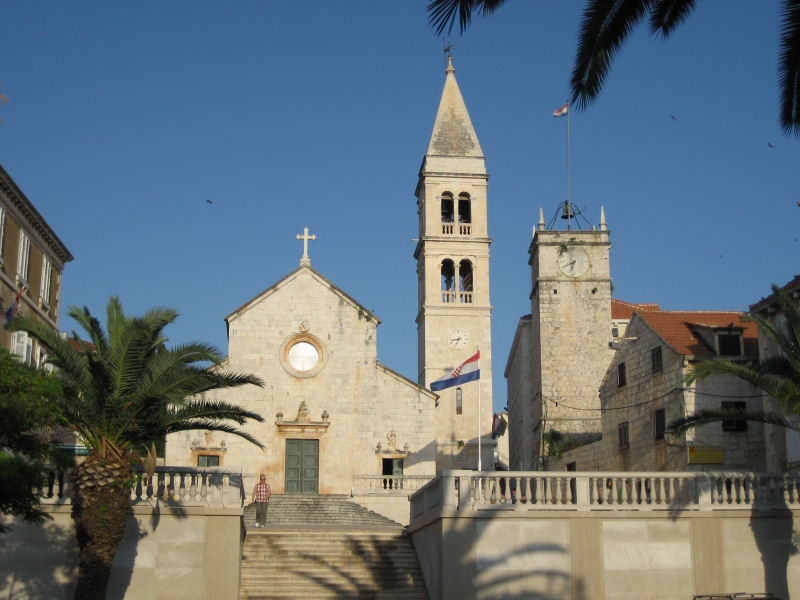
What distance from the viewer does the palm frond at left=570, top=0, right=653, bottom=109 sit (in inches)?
406

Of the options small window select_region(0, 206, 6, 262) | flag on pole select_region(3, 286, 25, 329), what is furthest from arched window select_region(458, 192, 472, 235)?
small window select_region(0, 206, 6, 262)

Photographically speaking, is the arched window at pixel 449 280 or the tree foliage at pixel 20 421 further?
the arched window at pixel 449 280

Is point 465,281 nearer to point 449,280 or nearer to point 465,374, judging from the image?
point 449,280

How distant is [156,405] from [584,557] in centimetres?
983

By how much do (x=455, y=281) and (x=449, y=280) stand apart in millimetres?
1733

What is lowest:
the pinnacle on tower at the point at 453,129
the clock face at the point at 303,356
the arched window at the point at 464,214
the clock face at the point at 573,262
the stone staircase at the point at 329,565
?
the stone staircase at the point at 329,565

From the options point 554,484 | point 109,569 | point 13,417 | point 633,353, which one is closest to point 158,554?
point 109,569

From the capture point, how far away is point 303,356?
39.4m

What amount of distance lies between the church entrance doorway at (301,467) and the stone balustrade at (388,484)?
5.71 ft

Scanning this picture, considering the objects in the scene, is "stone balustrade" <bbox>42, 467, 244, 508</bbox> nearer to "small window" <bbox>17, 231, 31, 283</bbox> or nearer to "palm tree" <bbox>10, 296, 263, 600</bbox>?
"palm tree" <bbox>10, 296, 263, 600</bbox>

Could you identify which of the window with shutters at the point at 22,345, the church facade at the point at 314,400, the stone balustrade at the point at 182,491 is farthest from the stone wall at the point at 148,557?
the church facade at the point at 314,400

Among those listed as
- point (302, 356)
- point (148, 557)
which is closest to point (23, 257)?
point (302, 356)

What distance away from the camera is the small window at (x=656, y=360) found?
36.0 m

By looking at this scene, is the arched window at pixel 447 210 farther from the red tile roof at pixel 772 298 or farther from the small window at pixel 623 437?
the red tile roof at pixel 772 298
